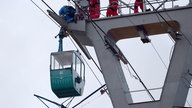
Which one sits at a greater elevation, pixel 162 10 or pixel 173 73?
pixel 162 10

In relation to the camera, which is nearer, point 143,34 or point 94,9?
point 143,34

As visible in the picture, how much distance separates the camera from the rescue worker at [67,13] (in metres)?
25.6

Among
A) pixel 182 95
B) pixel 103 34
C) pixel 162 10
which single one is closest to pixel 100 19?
pixel 103 34

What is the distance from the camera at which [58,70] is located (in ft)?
82.7

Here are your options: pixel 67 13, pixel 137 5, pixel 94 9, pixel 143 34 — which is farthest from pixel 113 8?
pixel 67 13

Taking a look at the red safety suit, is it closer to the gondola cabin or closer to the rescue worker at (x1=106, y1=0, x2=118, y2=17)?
the rescue worker at (x1=106, y1=0, x2=118, y2=17)

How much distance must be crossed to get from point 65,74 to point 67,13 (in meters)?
2.32

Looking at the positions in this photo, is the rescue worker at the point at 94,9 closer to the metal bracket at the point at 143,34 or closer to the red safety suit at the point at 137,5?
the red safety suit at the point at 137,5

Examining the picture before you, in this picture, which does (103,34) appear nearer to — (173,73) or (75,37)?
(75,37)

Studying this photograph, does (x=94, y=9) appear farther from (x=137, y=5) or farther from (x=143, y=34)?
(x=143, y=34)

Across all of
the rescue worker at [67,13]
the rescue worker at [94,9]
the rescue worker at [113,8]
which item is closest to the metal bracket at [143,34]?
the rescue worker at [113,8]

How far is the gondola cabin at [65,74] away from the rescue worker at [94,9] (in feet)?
4.99

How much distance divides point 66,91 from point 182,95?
4.14 m

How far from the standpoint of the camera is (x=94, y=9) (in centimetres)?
2595
